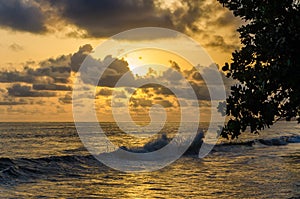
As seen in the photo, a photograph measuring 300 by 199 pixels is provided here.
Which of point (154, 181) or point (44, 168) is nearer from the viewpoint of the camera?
point (154, 181)

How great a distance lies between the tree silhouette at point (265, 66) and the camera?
12609 millimetres

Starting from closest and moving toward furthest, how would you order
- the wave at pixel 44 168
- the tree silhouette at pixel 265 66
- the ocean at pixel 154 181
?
the tree silhouette at pixel 265 66 < the ocean at pixel 154 181 < the wave at pixel 44 168

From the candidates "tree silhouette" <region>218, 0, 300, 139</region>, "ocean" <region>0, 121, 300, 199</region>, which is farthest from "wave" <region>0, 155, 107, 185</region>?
"tree silhouette" <region>218, 0, 300, 139</region>

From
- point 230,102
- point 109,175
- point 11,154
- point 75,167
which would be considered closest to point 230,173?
point 109,175

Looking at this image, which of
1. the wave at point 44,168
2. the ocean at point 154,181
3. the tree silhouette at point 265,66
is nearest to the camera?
the tree silhouette at point 265,66

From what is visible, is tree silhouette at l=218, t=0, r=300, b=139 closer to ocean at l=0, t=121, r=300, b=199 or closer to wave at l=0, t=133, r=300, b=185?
ocean at l=0, t=121, r=300, b=199

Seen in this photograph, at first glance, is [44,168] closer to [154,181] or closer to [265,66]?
[154,181]

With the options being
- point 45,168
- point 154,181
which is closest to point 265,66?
point 154,181

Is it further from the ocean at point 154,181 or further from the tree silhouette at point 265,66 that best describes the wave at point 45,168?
the tree silhouette at point 265,66

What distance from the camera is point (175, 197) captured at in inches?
932

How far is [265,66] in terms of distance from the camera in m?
13.3

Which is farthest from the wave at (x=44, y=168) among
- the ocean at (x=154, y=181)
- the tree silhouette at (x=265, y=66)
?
the tree silhouette at (x=265, y=66)

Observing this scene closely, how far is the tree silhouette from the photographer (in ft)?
41.4

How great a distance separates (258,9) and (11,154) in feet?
174
